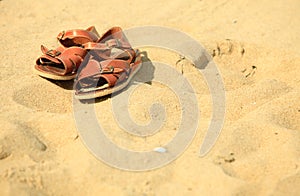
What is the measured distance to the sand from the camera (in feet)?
5.78

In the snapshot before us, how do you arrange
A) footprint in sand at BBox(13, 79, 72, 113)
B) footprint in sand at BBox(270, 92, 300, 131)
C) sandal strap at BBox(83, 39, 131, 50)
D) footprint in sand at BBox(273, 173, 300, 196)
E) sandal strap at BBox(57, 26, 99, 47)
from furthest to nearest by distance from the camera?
1. sandal strap at BBox(57, 26, 99, 47)
2. sandal strap at BBox(83, 39, 131, 50)
3. footprint in sand at BBox(13, 79, 72, 113)
4. footprint in sand at BBox(270, 92, 300, 131)
5. footprint in sand at BBox(273, 173, 300, 196)

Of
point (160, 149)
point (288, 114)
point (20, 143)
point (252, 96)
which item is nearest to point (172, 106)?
point (160, 149)

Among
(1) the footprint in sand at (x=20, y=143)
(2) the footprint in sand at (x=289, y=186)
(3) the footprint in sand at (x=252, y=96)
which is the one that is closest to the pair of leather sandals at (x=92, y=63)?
(1) the footprint in sand at (x=20, y=143)

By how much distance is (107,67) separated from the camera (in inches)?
92.8

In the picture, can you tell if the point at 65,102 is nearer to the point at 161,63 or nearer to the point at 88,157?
the point at 88,157

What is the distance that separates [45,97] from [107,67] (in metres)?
0.46

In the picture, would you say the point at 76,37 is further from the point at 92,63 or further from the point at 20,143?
the point at 20,143

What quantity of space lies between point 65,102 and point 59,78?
0.18m

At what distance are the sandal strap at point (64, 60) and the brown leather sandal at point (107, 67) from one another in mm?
54

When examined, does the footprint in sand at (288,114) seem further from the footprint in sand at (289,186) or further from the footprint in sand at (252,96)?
the footprint in sand at (289,186)

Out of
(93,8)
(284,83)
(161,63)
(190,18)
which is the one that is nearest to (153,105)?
(161,63)

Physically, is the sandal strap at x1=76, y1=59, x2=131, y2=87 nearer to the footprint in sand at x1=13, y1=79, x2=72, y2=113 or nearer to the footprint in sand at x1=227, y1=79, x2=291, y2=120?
the footprint in sand at x1=13, y1=79, x2=72, y2=113

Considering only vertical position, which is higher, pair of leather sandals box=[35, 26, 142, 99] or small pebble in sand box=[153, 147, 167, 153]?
pair of leather sandals box=[35, 26, 142, 99]

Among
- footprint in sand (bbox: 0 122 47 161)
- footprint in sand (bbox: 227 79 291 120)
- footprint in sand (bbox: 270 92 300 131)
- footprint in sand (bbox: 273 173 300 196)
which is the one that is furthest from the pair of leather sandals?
footprint in sand (bbox: 273 173 300 196)
